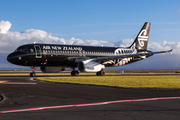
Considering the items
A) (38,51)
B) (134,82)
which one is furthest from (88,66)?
(134,82)

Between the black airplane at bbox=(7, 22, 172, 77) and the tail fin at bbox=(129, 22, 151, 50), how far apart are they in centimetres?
349

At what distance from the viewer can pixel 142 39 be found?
4784cm

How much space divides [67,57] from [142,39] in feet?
58.7

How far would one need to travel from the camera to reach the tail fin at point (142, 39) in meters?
47.3

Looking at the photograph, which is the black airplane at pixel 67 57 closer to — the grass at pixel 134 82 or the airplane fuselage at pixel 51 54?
the airplane fuselage at pixel 51 54

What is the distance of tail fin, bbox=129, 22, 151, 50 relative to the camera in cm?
4731

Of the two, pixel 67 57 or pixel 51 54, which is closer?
pixel 51 54

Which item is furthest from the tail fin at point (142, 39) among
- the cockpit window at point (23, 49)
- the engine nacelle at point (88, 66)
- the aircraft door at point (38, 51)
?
the cockpit window at point (23, 49)

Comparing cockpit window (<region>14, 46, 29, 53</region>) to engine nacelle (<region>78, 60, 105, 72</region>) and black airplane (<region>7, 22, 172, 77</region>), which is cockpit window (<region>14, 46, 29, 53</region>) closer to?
black airplane (<region>7, 22, 172, 77</region>)

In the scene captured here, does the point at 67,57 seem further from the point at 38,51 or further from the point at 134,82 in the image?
the point at 134,82

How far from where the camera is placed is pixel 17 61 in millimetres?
34094

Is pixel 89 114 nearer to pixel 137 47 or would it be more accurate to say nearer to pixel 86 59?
pixel 86 59

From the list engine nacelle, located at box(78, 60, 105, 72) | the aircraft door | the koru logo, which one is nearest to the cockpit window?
the aircraft door

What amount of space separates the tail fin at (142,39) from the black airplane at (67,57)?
137 inches
